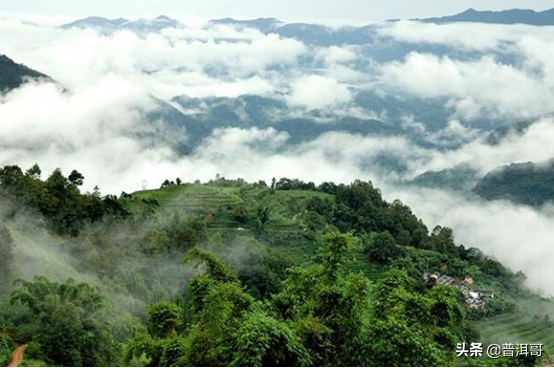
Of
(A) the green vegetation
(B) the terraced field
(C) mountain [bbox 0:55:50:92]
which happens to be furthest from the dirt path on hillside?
(C) mountain [bbox 0:55:50:92]

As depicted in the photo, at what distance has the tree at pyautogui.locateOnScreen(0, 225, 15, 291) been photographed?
23783 millimetres

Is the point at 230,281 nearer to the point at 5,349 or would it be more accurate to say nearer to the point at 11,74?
the point at 5,349

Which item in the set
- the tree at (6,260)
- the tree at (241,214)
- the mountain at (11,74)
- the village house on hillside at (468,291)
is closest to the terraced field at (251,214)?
the tree at (241,214)

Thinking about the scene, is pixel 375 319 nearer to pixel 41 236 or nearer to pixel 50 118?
pixel 41 236

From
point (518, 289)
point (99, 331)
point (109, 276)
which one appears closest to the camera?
point (99, 331)

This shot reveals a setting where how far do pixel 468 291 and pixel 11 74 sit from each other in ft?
352

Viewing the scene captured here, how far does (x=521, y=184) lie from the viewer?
131000mm

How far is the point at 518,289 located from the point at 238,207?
30.1m

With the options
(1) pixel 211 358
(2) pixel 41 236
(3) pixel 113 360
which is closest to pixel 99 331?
(3) pixel 113 360

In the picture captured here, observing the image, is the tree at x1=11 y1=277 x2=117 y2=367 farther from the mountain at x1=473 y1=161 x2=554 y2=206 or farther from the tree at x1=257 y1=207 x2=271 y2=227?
the mountain at x1=473 y1=161 x2=554 y2=206

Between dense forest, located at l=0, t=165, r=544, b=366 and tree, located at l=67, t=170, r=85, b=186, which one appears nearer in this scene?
dense forest, located at l=0, t=165, r=544, b=366

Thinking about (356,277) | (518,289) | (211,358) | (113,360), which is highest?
(356,277)

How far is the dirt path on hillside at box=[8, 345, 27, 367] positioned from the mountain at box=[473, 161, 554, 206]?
4866 inches

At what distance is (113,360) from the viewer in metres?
18.2
